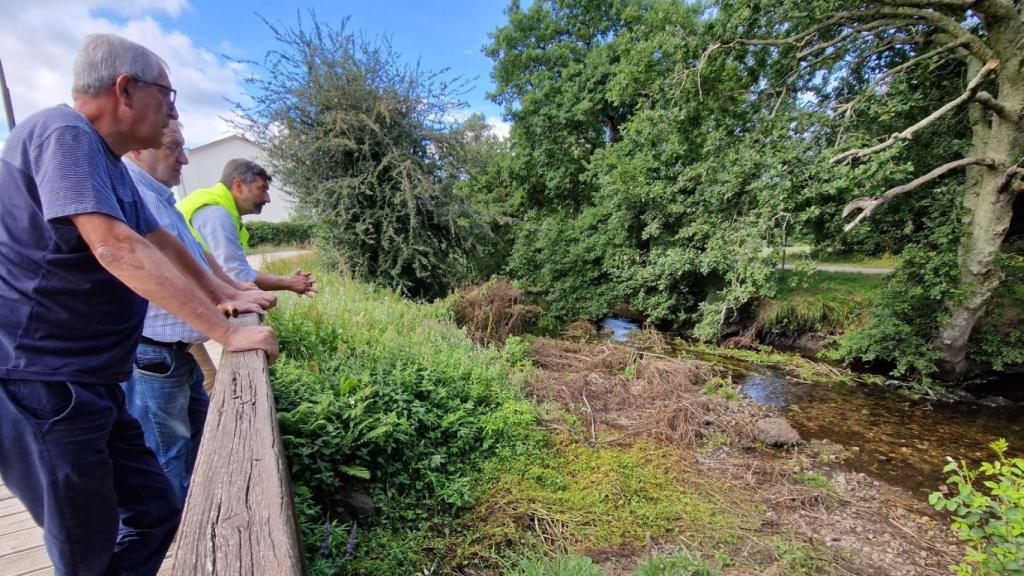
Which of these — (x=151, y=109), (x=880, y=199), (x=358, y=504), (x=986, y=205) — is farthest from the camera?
(x=986, y=205)

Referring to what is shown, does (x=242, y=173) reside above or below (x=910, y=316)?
above

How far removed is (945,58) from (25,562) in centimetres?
1253

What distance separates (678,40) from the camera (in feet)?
25.3

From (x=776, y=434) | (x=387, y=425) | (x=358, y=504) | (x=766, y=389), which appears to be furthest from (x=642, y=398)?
(x=358, y=504)

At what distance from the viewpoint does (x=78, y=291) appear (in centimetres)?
126

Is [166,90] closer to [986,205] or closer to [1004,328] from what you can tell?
[986,205]

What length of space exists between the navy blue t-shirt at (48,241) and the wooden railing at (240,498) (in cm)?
47

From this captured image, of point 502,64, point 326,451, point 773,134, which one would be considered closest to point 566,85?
point 502,64

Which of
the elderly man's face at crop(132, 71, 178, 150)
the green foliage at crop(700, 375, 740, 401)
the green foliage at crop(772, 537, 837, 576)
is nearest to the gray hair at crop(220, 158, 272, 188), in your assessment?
the elderly man's face at crop(132, 71, 178, 150)

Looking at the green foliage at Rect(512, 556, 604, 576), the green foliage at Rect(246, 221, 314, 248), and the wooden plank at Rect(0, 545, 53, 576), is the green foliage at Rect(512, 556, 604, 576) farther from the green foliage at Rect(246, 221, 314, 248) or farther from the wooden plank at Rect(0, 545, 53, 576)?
the green foliage at Rect(246, 221, 314, 248)

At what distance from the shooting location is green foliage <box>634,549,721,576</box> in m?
2.59

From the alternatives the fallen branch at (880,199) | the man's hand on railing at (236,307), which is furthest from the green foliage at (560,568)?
the fallen branch at (880,199)

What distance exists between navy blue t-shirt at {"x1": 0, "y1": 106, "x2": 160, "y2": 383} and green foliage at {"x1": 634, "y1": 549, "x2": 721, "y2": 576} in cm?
310

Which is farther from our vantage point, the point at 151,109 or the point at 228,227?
the point at 228,227
